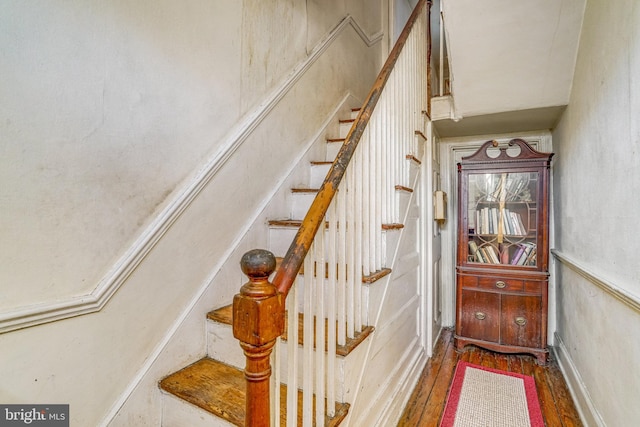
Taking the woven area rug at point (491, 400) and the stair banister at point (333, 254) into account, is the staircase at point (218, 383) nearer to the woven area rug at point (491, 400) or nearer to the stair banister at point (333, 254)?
the stair banister at point (333, 254)

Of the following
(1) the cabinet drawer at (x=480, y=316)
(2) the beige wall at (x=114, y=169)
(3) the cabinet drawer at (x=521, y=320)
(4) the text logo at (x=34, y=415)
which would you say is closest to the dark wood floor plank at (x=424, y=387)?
(1) the cabinet drawer at (x=480, y=316)

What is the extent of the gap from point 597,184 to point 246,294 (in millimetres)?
1933

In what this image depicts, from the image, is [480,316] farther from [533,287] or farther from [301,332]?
[301,332]

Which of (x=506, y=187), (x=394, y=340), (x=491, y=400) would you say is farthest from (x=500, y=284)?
(x=394, y=340)

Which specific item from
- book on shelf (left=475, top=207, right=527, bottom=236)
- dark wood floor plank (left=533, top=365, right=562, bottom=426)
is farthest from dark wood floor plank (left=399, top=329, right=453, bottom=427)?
book on shelf (left=475, top=207, right=527, bottom=236)

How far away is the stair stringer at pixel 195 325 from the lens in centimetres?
123

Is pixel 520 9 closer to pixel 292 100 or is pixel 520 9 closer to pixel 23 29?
pixel 292 100

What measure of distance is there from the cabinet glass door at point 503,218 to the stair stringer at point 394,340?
0.70 metres

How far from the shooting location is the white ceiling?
183 centimetres

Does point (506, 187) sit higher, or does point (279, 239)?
point (506, 187)

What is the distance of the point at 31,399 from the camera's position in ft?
3.20

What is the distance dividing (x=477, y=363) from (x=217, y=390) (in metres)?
2.21

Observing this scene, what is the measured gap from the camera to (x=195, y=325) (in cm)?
148

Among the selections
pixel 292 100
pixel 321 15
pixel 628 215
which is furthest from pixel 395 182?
pixel 321 15
